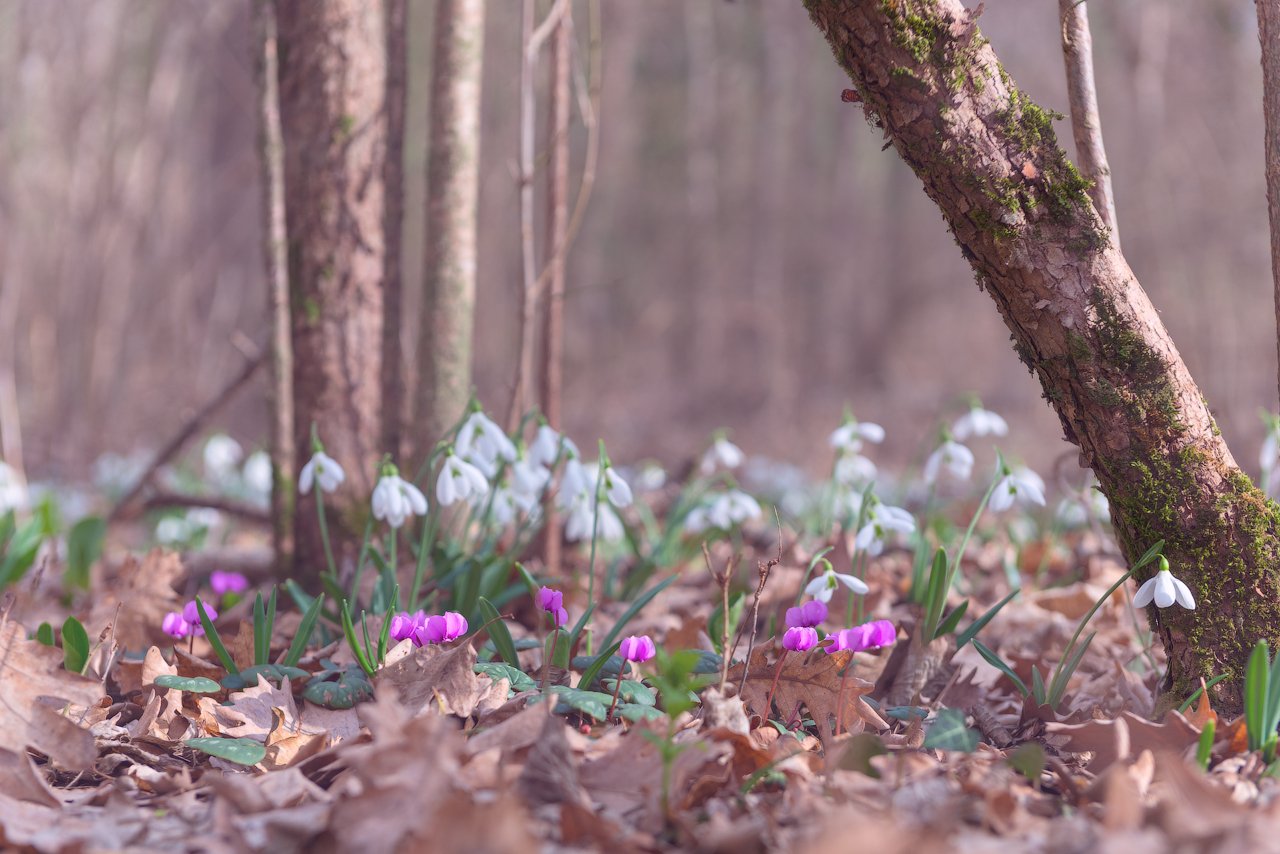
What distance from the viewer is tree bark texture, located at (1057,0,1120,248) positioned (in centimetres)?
183

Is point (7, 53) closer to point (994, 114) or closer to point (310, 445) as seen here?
point (310, 445)

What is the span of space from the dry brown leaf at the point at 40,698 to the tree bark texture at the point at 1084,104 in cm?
190

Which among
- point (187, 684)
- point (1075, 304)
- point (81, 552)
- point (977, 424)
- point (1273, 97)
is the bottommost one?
point (81, 552)

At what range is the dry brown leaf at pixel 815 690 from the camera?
5.70 feet

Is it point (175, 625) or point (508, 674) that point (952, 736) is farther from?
point (175, 625)

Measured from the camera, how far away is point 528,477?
2469 mm

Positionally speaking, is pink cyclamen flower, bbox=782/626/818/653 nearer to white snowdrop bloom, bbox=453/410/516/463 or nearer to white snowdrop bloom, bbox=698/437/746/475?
white snowdrop bloom, bbox=453/410/516/463

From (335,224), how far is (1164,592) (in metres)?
2.10

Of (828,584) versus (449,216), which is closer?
(828,584)

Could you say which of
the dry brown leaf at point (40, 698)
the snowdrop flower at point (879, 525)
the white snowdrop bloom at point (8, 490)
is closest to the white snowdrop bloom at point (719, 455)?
the snowdrop flower at point (879, 525)

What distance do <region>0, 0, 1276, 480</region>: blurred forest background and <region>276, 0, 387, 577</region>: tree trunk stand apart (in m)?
0.51

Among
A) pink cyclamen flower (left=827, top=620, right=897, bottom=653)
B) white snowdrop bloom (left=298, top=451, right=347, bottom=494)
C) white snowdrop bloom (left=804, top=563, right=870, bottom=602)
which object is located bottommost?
pink cyclamen flower (left=827, top=620, right=897, bottom=653)

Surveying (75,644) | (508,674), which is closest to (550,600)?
(508,674)

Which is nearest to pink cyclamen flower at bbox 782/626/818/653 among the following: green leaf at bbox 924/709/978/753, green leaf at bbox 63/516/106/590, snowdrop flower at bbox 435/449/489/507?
green leaf at bbox 924/709/978/753
